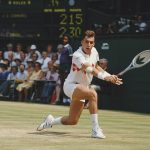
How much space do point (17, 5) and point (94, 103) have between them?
13338mm

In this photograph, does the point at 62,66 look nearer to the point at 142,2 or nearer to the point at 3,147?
the point at 142,2

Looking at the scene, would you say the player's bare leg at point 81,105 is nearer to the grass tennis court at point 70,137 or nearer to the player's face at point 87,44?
the grass tennis court at point 70,137

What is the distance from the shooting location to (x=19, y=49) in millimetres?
24016

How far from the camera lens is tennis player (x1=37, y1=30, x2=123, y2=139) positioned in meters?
9.92

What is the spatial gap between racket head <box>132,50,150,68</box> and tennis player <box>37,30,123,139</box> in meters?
1.68

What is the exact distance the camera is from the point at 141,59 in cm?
1226

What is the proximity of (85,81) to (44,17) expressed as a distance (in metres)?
13.0

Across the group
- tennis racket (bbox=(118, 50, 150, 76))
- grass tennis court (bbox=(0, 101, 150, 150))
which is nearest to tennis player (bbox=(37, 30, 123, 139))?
grass tennis court (bbox=(0, 101, 150, 150))

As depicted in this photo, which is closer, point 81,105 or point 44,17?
point 81,105

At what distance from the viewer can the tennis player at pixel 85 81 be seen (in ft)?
32.6

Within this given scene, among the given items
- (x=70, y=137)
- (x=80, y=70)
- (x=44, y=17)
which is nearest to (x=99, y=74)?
(x=80, y=70)

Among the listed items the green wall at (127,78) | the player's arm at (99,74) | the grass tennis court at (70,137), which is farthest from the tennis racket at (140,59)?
the green wall at (127,78)

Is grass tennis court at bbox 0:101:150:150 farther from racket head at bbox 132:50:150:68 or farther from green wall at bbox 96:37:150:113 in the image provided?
green wall at bbox 96:37:150:113

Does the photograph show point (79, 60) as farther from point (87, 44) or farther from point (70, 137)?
point (70, 137)
